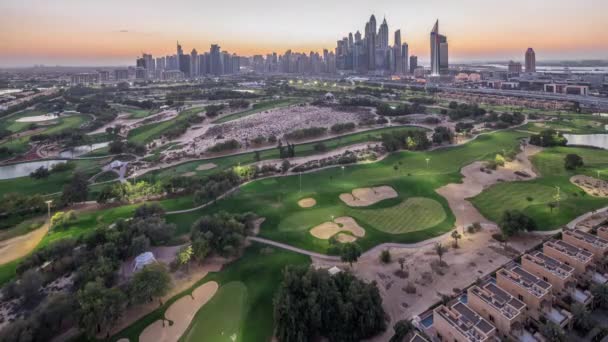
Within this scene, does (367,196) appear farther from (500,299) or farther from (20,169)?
(20,169)

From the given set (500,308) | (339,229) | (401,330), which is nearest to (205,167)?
(339,229)

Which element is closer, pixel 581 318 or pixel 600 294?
pixel 581 318

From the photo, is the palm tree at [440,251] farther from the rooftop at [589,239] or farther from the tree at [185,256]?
the tree at [185,256]

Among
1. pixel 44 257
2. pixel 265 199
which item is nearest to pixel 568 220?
pixel 265 199

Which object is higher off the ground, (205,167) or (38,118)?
(38,118)

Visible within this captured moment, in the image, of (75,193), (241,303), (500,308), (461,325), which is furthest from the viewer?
(75,193)

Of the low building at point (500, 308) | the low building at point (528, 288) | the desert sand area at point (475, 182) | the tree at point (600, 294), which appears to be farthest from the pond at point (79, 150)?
the tree at point (600, 294)

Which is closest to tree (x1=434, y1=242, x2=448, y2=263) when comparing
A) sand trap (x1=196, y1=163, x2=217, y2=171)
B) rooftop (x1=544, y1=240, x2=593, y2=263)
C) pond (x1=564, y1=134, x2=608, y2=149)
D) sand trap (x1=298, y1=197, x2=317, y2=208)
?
rooftop (x1=544, y1=240, x2=593, y2=263)
